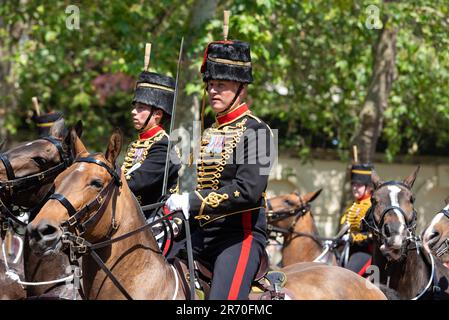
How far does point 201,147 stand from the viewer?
5.99 meters

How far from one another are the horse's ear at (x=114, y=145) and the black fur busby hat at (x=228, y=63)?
2.85ft

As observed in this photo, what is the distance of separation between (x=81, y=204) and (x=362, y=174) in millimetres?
6977

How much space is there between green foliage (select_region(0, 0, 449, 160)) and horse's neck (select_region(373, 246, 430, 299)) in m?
5.67

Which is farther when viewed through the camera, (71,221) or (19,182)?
(19,182)

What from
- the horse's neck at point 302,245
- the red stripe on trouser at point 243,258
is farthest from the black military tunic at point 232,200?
the horse's neck at point 302,245

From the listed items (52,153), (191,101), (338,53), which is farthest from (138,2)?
(52,153)

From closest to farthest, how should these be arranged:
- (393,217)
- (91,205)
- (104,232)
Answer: (91,205) < (104,232) < (393,217)

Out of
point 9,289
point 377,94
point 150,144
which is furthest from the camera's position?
point 377,94

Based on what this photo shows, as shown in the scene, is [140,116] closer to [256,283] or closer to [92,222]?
[256,283]

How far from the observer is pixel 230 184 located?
18.5ft

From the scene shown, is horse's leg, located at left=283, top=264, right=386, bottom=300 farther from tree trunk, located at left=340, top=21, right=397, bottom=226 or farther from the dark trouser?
tree trunk, located at left=340, top=21, right=397, bottom=226

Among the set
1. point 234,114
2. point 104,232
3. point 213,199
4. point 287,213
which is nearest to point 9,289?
point 104,232

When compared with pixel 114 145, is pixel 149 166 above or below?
below

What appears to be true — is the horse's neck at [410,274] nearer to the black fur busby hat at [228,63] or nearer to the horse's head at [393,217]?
the horse's head at [393,217]
